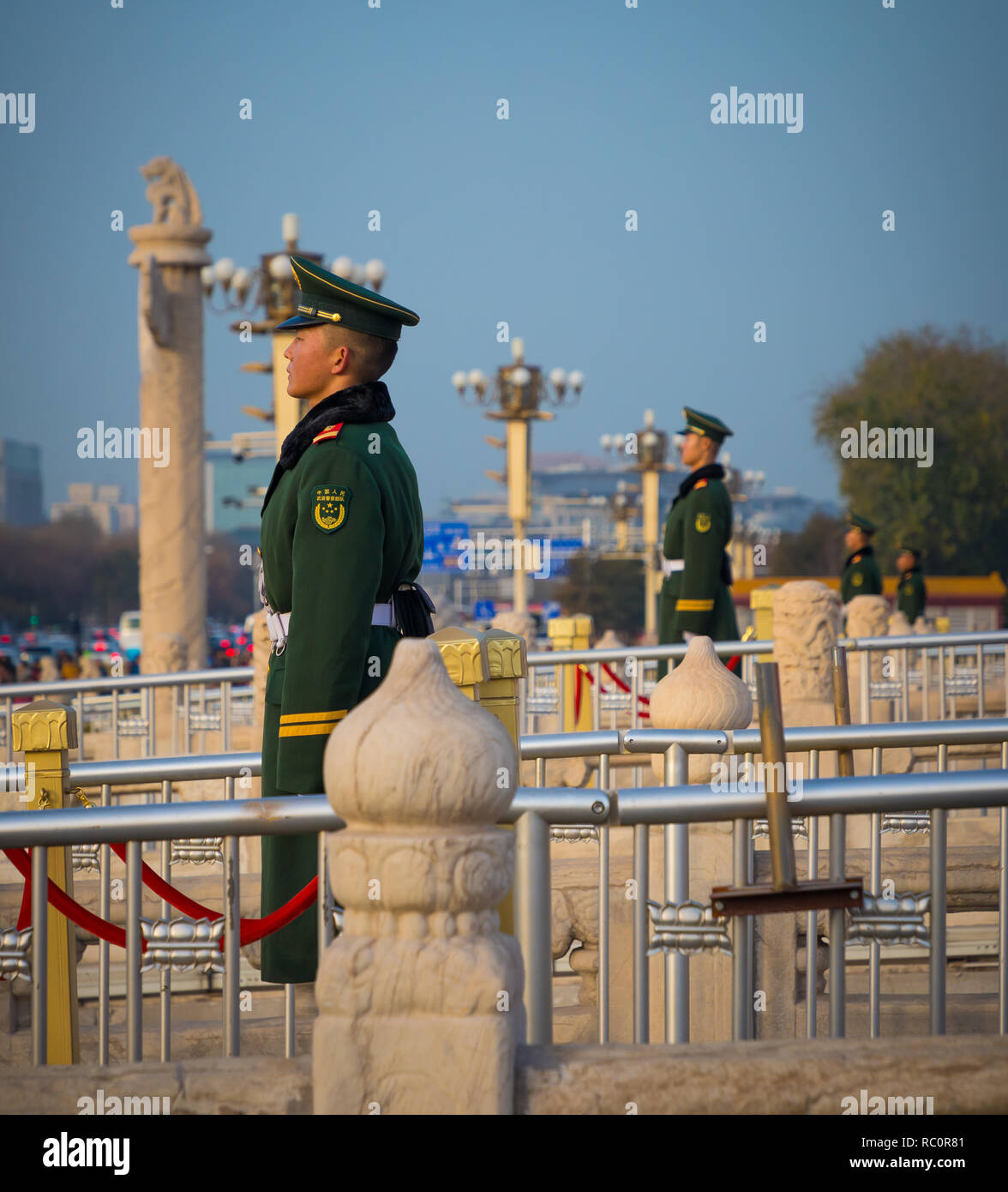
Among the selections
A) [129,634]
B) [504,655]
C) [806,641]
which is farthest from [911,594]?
[129,634]

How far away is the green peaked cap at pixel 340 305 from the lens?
12.0ft

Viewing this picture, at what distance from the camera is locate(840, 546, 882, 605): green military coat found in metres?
14.5

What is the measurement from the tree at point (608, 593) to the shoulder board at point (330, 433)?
52729 millimetres

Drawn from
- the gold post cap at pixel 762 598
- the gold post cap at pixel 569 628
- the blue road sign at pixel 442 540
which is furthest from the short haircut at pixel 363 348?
the blue road sign at pixel 442 540

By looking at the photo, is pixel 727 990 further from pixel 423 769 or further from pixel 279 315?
pixel 279 315

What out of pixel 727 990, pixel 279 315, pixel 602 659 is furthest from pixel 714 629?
pixel 279 315

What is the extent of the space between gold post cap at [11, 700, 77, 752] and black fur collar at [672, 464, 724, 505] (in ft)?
14.8

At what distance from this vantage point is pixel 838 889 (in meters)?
2.89

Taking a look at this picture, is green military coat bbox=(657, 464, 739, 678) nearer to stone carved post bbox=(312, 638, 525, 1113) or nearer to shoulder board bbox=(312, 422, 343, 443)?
shoulder board bbox=(312, 422, 343, 443)

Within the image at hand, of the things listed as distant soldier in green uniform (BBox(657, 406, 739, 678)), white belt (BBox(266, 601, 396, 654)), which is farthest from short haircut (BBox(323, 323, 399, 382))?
distant soldier in green uniform (BBox(657, 406, 739, 678))

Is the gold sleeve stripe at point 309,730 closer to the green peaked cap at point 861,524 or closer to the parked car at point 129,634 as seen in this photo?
the green peaked cap at point 861,524

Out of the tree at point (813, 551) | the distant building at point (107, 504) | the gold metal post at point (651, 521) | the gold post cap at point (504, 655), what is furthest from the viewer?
the distant building at point (107, 504)

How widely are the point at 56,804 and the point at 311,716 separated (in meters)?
1.26

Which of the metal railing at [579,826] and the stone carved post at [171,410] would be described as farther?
the stone carved post at [171,410]
